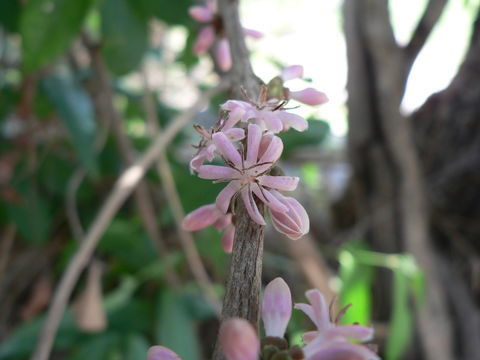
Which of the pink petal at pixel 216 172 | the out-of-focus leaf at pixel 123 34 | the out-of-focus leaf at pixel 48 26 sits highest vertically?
the out-of-focus leaf at pixel 123 34

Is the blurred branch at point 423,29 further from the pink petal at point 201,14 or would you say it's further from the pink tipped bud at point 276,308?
the pink tipped bud at point 276,308

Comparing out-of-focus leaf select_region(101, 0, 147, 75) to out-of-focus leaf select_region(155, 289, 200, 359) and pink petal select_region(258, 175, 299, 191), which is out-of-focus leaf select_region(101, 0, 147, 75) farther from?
pink petal select_region(258, 175, 299, 191)

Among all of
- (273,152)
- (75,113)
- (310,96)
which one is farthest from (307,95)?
(75,113)

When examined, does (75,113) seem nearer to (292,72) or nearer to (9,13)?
(9,13)

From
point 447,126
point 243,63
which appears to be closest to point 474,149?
point 447,126

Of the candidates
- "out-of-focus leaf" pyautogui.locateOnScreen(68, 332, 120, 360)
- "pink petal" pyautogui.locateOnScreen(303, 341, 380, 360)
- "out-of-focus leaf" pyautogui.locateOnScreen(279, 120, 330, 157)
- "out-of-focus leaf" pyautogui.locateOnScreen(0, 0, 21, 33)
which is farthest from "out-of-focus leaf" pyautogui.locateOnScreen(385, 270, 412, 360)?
"out-of-focus leaf" pyautogui.locateOnScreen(0, 0, 21, 33)

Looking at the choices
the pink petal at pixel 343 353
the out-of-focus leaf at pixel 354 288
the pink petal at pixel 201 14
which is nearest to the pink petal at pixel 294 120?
the pink petal at pixel 343 353
